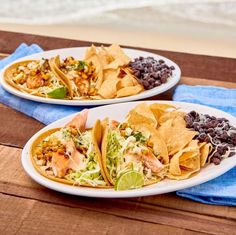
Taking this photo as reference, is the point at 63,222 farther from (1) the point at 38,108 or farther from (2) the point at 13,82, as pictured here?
(2) the point at 13,82

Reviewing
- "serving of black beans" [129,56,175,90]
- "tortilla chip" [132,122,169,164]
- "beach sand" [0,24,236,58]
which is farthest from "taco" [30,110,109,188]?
"beach sand" [0,24,236,58]

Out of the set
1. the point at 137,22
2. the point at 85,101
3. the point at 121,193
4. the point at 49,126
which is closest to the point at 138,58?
the point at 85,101

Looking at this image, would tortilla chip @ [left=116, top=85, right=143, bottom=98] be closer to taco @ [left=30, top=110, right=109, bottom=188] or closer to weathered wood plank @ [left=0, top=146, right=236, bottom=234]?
taco @ [left=30, top=110, right=109, bottom=188]

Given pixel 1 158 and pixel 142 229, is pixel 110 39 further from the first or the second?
pixel 142 229

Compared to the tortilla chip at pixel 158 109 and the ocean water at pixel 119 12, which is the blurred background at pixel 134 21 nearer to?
the ocean water at pixel 119 12

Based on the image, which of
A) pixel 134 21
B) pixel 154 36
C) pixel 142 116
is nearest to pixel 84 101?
pixel 142 116

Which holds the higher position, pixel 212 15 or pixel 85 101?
pixel 85 101
